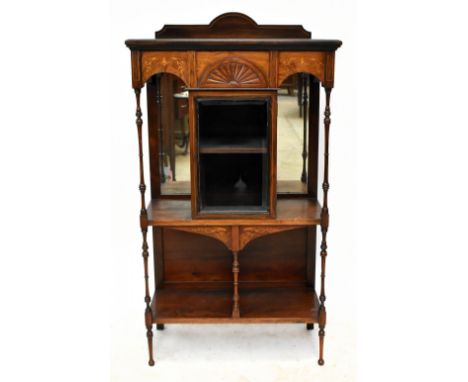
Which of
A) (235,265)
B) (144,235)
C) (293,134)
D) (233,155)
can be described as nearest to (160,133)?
(233,155)

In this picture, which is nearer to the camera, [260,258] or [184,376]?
[184,376]

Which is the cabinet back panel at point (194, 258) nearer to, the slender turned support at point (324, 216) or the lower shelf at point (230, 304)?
the lower shelf at point (230, 304)

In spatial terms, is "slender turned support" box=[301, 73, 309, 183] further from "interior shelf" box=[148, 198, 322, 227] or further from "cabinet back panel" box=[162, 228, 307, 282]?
"cabinet back panel" box=[162, 228, 307, 282]

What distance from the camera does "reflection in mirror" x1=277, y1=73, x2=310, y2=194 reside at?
3523mm

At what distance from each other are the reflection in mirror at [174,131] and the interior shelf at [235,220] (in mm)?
181

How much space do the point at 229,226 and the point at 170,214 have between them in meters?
0.35

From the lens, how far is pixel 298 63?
3.17 metres

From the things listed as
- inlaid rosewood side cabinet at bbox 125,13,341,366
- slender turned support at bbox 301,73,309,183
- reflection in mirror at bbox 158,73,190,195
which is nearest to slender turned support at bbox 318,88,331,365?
inlaid rosewood side cabinet at bbox 125,13,341,366

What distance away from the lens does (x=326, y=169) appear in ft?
11.0

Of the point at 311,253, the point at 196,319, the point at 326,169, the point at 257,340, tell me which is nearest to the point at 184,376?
the point at 196,319

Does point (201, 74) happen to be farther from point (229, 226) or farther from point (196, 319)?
point (196, 319)

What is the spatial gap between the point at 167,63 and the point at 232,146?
1.84ft

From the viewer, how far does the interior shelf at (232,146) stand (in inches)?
130

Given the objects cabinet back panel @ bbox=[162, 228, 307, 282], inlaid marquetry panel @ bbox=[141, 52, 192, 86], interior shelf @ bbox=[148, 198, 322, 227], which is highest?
inlaid marquetry panel @ bbox=[141, 52, 192, 86]
